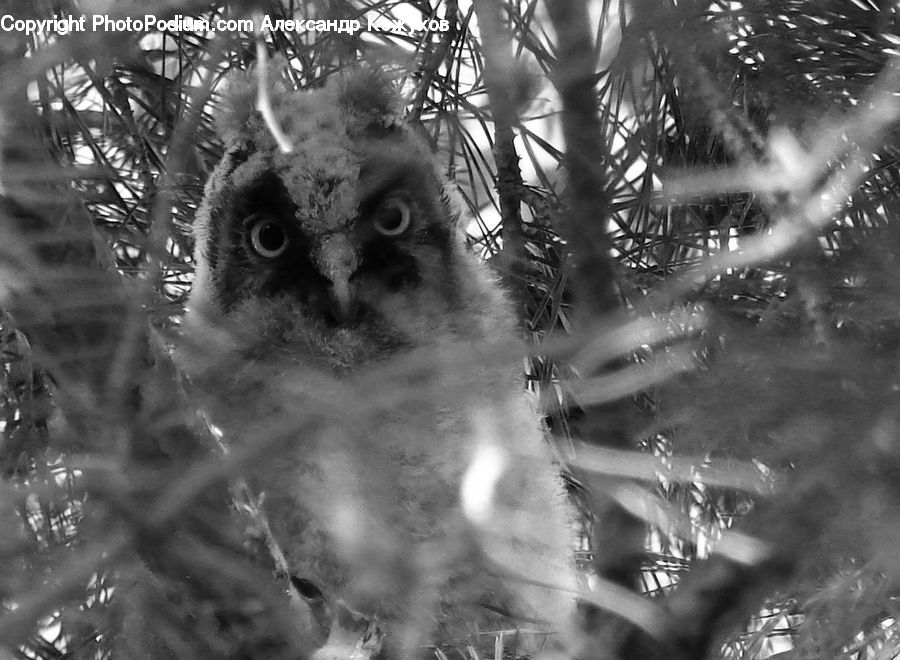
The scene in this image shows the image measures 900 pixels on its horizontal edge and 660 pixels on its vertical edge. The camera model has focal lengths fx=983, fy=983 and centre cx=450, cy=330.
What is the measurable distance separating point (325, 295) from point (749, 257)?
113 centimetres

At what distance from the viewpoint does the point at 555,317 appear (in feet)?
5.97

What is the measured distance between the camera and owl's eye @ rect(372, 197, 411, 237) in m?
1.92

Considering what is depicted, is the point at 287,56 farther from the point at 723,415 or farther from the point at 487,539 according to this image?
the point at 723,415

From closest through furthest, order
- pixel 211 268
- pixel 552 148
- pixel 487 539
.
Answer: pixel 487 539 → pixel 552 148 → pixel 211 268

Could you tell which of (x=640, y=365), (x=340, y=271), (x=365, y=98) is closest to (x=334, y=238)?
(x=340, y=271)

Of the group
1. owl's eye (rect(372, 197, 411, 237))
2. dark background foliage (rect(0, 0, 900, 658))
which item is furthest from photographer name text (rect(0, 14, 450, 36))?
owl's eye (rect(372, 197, 411, 237))

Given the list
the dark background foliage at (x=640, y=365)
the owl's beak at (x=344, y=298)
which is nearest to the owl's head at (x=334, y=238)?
the owl's beak at (x=344, y=298)

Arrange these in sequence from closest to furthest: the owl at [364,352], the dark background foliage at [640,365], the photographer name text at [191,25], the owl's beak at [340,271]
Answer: the dark background foliage at [640,365]
the photographer name text at [191,25]
the owl at [364,352]
the owl's beak at [340,271]

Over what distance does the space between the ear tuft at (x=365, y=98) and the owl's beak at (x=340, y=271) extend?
0.96ft

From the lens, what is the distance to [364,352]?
186 cm

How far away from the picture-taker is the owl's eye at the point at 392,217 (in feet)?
6.28

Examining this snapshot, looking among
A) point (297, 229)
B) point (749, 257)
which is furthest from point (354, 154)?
point (749, 257)

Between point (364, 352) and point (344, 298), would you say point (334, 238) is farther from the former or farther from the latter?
point (364, 352)

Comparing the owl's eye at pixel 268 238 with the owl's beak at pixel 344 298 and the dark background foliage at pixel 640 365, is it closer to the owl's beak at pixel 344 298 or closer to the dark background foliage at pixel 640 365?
the owl's beak at pixel 344 298
